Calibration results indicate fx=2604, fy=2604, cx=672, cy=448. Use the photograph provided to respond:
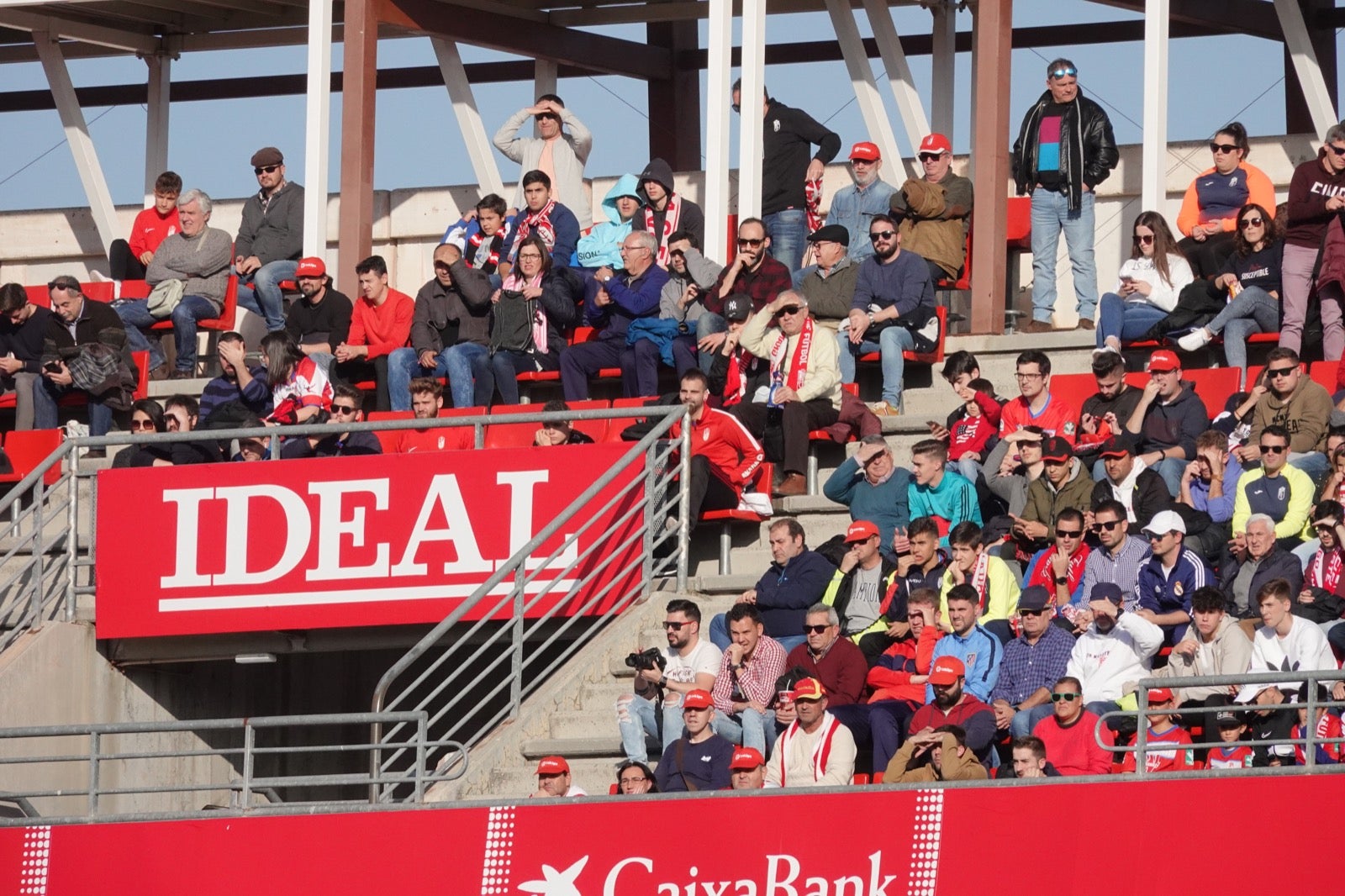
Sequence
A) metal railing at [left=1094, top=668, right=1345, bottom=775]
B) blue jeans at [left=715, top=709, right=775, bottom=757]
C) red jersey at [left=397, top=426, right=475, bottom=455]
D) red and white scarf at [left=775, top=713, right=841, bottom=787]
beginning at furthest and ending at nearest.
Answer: red jersey at [left=397, top=426, right=475, bottom=455] → blue jeans at [left=715, top=709, right=775, bottom=757] → red and white scarf at [left=775, top=713, right=841, bottom=787] → metal railing at [left=1094, top=668, right=1345, bottom=775]

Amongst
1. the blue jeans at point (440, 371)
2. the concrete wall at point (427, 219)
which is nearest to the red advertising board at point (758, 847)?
the blue jeans at point (440, 371)

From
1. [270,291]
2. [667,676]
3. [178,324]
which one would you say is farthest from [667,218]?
[667,676]

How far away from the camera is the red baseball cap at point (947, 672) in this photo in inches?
472

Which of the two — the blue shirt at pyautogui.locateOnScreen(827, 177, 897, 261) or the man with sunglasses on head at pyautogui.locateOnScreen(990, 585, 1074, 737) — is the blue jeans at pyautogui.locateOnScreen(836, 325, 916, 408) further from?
the man with sunglasses on head at pyautogui.locateOnScreen(990, 585, 1074, 737)

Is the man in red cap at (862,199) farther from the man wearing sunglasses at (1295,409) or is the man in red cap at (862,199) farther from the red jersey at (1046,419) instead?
the man wearing sunglasses at (1295,409)

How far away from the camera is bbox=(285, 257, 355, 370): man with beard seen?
1739cm

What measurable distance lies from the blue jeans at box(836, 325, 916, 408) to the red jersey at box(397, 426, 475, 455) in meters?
2.27

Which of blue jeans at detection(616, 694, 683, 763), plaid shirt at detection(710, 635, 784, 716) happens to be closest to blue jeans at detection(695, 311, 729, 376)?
plaid shirt at detection(710, 635, 784, 716)

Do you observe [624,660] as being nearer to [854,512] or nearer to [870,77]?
[854,512]

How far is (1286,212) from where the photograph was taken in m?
14.8

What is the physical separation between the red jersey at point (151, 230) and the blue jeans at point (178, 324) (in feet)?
3.14

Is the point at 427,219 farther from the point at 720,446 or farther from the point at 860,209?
the point at 720,446

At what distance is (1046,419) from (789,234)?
366cm

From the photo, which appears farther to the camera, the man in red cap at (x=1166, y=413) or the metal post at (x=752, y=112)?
the metal post at (x=752, y=112)
